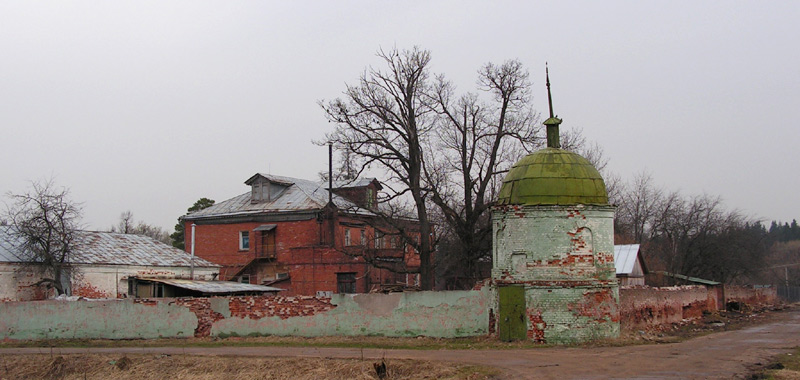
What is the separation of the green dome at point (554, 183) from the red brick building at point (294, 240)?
57.6 ft

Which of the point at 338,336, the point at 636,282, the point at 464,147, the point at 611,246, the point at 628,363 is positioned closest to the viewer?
the point at 628,363

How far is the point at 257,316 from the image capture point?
25.1 meters

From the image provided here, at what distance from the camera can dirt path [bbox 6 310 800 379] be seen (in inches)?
639

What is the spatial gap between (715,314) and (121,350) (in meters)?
26.8

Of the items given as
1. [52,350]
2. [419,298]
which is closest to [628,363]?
[419,298]

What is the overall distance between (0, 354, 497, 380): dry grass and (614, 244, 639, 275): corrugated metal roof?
24794mm

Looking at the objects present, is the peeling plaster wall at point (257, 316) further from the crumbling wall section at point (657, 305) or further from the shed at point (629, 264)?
the shed at point (629, 264)

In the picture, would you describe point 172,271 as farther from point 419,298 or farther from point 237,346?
point 419,298

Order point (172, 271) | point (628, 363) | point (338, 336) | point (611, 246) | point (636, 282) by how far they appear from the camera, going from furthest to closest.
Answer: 1. point (636, 282)
2. point (172, 271)
3. point (338, 336)
4. point (611, 246)
5. point (628, 363)

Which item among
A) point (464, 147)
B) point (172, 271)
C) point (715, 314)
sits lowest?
point (715, 314)

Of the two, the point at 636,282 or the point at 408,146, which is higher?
the point at 408,146

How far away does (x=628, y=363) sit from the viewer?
690 inches

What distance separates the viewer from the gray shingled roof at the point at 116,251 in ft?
102

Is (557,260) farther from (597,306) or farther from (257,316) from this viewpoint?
(257,316)
